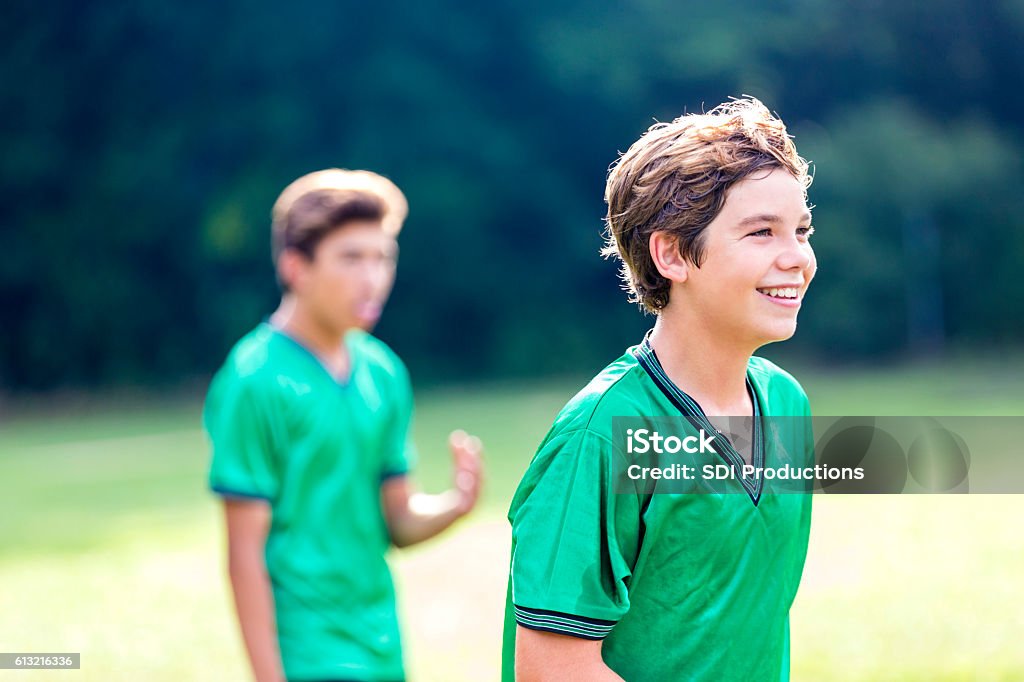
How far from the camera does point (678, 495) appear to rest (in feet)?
6.70

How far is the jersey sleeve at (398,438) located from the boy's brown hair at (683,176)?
4.06 feet

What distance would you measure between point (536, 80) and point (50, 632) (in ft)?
69.2

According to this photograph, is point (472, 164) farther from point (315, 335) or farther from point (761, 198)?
point (761, 198)

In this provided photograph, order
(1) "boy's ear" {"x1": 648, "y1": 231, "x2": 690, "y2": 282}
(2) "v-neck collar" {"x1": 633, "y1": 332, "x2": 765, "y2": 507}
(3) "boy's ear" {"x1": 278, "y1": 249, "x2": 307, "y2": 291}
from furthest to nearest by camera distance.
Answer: (3) "boy's ear" {"x1": 278, "y1": 249, "x2": 307, "y2": 291} < (1) "boy's ear" {"x1": 648, "y1": 231, "x2": 690, "y2": 282} < (2) "v-neck collar" {"x1": 633, "y1": 332, "x2": 765, "y2": 507}

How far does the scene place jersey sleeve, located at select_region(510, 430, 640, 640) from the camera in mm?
1974

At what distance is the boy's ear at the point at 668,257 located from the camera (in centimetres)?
224

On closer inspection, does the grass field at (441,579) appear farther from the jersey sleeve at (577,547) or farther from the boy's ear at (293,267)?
the jersey sleeve at (577,547)

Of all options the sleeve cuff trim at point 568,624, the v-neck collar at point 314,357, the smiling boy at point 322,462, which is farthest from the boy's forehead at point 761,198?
the v-neck collar at point 314,357

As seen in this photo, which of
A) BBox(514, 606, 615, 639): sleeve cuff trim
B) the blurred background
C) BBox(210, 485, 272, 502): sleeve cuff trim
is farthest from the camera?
the blurred background

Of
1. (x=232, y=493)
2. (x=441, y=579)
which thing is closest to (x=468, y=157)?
(x=441, y=579)

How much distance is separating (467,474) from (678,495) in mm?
1536
